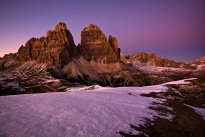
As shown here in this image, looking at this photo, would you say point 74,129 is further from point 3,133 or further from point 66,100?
point 66,100

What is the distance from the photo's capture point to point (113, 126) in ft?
74.5

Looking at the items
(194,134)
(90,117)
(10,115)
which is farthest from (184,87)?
(10,115)

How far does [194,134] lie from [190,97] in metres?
41.3

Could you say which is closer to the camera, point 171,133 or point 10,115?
point 10,115

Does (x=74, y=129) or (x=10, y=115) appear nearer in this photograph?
(x=74, y=129)

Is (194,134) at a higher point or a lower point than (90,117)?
lower

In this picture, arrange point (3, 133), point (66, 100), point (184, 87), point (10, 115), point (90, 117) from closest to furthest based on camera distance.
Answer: point (3, 133) < point (10, 115) < point (90, 117) < point (66, 100) < point (184, 87)

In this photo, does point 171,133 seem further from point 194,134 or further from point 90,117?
point 90,117

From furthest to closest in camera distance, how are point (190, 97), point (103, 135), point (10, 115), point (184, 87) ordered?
point (184, 87), point (190, 97), point (10, 115), point (103, 135)

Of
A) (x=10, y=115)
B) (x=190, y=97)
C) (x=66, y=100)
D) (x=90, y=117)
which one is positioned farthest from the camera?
(x=190, y=97)

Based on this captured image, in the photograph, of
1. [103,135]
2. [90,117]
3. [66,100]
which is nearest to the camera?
[103,135]

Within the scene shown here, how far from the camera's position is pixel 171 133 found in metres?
24.8

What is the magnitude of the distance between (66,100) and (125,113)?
8372 millimetres

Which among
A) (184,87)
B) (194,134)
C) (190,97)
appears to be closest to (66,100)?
(194,134)
